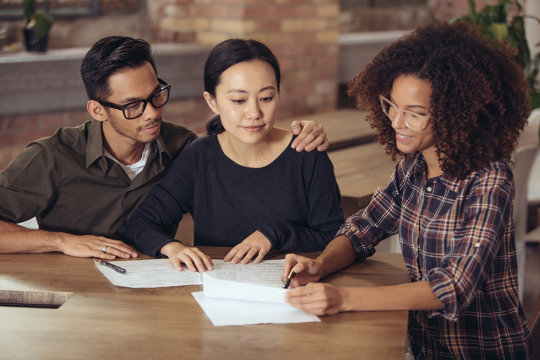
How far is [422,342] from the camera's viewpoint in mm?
1562

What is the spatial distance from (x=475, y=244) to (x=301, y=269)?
41cm

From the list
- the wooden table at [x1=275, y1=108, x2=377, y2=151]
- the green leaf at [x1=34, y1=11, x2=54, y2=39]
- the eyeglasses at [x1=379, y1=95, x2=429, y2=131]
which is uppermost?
the green leaf at [x1=34, y1=11, x2=54, y2=39]

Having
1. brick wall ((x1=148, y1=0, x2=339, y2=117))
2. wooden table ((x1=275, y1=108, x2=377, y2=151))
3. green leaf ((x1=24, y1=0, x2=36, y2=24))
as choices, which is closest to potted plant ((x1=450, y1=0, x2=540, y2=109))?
wooden table ((x1=275, y1=108, x2=377, y2=151))

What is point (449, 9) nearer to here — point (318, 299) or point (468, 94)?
point (468, 94)

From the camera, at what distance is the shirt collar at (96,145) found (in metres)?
1.87

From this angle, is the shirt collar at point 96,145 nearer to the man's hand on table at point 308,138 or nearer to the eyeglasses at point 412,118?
the man's hand on table at point 308,138

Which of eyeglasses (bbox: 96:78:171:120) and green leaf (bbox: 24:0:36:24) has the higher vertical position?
green leaf (bbox: 24:0:36:24)

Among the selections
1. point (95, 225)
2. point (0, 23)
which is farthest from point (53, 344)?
point (0, 23)

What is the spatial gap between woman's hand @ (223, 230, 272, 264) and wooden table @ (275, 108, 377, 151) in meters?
1.67

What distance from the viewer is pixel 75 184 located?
74.1 inches

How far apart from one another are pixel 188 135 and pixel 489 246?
118cm

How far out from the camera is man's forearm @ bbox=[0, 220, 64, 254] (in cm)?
169

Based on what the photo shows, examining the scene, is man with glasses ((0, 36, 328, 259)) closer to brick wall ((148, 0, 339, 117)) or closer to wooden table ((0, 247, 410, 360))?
wooden table ((0, 247, 410, 360))

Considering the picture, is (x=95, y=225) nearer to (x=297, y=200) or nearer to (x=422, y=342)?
(x=297, y=200)
